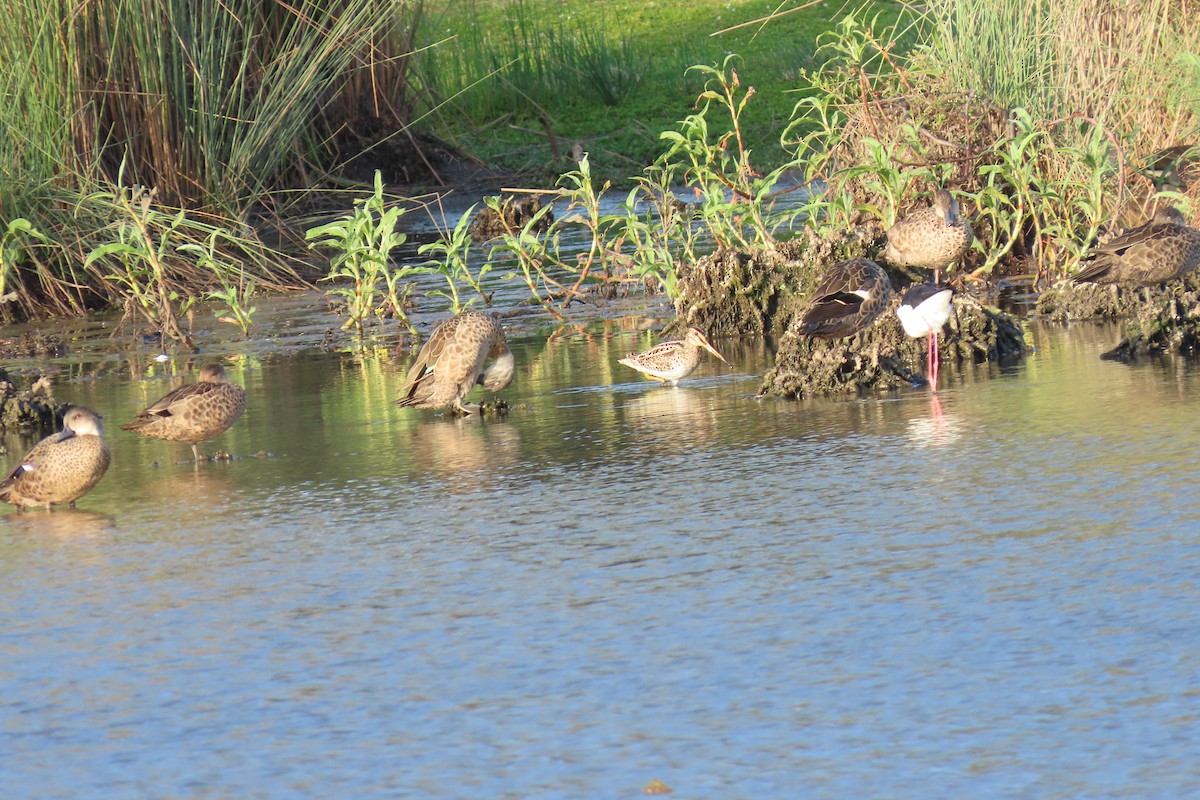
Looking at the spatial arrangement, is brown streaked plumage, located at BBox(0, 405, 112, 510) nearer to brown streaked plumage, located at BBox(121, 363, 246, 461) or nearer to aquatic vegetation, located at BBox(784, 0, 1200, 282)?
brown streaked plumage, located at BBox(121, 363, 246, 461)

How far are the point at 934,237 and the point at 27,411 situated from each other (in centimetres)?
497

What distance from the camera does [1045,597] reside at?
14.3ft

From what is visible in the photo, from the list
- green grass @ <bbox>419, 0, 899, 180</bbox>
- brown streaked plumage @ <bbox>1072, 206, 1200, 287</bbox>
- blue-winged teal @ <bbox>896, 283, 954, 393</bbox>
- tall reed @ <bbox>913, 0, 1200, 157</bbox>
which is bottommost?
blue-winged teal @ <bbox>896, 283, 954, 393</bbox>

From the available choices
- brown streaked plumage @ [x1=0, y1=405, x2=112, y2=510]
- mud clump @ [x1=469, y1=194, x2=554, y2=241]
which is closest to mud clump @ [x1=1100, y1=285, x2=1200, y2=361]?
brown streaked plumage @ [x1=0, y1=405, x2=112, y2=510]

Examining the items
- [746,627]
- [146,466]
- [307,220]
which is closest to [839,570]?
[746,627]

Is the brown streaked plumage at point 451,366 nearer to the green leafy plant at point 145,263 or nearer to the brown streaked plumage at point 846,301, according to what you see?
the brown streaked plumage at point 846,301

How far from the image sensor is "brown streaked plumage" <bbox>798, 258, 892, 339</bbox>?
25.8 feet

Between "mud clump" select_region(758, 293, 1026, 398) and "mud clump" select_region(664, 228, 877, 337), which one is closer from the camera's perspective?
"mud clump" select_region(758, 293, 1026, 398)

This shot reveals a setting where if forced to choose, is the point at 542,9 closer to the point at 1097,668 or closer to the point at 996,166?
the point at 996,166

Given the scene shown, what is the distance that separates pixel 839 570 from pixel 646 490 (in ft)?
4.22

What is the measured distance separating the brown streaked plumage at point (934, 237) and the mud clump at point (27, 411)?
4.68 meters

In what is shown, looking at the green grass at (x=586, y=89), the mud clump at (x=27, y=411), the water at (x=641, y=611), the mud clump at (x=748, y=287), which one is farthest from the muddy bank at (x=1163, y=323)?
the green grass at (x=586, y=89)

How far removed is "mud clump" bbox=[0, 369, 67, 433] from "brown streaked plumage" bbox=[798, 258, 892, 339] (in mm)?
3582

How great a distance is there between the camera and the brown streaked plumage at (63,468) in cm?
622
